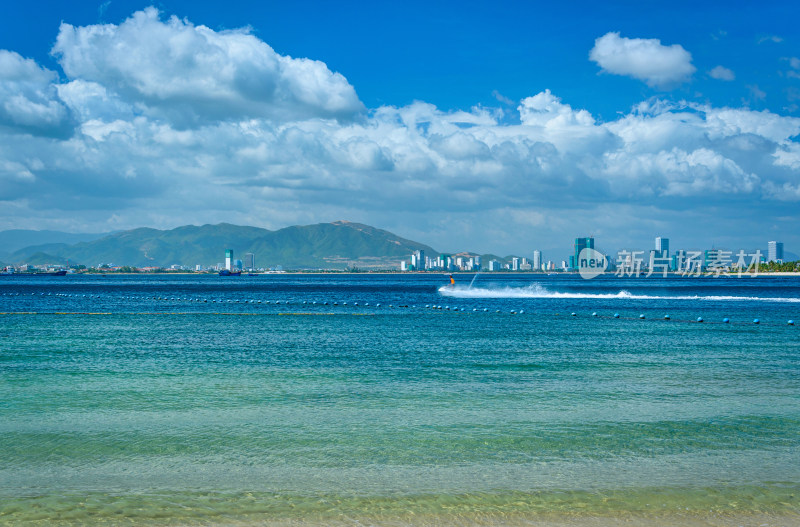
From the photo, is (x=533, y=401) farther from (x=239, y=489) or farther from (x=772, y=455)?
(x=239, y=489)

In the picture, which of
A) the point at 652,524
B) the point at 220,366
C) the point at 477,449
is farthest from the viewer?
the point at 220,366

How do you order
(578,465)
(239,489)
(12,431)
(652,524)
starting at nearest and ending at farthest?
(652,524) < (239,489) < (578,465) < (12,431)

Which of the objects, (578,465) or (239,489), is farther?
(578,465)

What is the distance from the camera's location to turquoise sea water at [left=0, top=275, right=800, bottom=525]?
1000 cm

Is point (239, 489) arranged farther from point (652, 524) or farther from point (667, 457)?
point (667, 457)

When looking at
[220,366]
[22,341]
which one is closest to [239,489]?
[220,366]

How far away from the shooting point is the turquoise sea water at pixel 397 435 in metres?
10.0

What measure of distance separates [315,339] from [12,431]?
2221cm

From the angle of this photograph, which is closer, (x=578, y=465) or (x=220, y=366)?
(x=578, y=465)

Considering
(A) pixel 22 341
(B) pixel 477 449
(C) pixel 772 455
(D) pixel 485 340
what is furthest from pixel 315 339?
(C) pixel 772 455

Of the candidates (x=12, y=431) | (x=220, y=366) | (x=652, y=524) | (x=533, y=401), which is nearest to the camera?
(x=652, y=524)

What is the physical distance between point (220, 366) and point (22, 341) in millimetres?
16045

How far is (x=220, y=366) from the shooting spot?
2559 centimetres

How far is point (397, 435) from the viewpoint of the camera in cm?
1451
